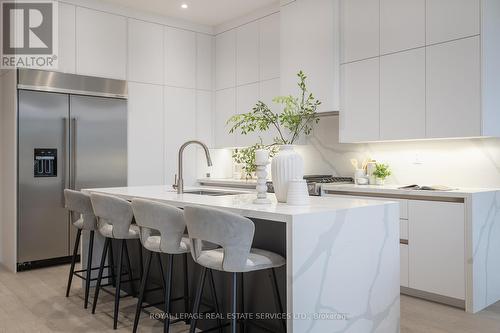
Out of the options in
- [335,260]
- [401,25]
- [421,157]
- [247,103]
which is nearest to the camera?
[335,260]

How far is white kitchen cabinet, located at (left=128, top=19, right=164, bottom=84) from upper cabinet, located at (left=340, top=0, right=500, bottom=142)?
2.34 meters

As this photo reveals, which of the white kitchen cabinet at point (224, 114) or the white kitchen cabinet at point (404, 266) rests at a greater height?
the white kitchen cabinet at point (224, 114)

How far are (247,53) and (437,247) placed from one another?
3.34 meters

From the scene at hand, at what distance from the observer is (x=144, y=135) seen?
5395 millimetres

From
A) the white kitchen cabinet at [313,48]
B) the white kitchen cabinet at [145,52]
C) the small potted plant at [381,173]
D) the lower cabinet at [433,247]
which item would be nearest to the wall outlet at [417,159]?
the small potted plant at [381,173]

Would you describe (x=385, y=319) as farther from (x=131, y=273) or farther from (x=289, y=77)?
(x=289, y=77)

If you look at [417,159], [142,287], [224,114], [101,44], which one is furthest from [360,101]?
[101,44]

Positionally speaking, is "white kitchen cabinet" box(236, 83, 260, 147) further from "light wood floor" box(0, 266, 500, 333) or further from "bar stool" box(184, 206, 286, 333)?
"bar stool" box(184, 206, 286, 333)

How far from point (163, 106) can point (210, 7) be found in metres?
1.33

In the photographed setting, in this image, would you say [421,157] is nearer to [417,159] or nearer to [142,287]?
[417,159]

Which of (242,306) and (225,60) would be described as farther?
(225,60)

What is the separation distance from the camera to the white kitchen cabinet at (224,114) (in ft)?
→ 19.2

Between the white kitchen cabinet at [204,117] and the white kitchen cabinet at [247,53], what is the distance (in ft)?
1.82

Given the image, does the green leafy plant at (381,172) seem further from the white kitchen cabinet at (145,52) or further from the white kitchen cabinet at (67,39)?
the white kitchen cabinet at (67,39)
